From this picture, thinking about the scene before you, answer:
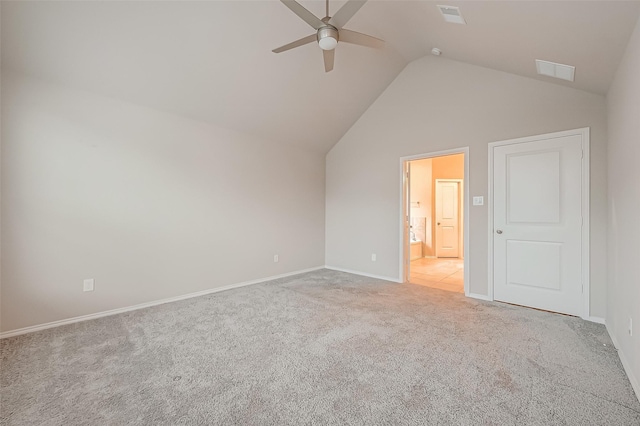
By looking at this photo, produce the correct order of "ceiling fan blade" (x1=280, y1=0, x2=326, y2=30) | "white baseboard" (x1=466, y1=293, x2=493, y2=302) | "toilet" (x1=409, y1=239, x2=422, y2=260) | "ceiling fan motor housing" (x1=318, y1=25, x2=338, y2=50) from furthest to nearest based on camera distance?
"toilet" (x1=409, y1=239, x2=422, y2=260), "white baseboard" (x1=466, y1=293, x2=493, y2=302), "ceiling fan motor housing" (x1=318, y1=25, x2=338, y2=50), "ceiling fan blade" (x1=280, y1=0, x2=326, y2=30)

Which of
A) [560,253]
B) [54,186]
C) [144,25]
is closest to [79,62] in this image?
[144,25]

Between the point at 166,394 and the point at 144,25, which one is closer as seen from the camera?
the point at 166,394

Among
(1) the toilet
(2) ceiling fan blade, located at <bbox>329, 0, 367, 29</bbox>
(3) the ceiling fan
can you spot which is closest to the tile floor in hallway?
(1) the toilet

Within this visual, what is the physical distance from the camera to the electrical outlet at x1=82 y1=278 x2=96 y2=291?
2902 mm

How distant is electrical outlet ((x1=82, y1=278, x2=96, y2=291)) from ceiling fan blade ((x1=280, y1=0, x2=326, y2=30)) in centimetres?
334

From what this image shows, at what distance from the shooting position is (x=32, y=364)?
6.73 ft

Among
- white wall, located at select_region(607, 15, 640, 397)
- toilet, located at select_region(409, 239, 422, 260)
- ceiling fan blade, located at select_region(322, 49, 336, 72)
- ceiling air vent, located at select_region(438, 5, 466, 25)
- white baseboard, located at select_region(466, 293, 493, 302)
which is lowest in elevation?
white baseboard, located at select_region(466, 293, 493, 302)

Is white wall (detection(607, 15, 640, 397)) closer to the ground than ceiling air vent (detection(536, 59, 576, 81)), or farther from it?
closer to the ground

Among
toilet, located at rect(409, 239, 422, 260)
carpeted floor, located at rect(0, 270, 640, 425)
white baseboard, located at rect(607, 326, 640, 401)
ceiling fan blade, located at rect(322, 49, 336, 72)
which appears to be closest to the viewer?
carpeted floor, located at rect(0, 270, 640, 425)

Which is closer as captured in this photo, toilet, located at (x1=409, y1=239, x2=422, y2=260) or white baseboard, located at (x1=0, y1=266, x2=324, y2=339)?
white baseboard, located at (x1=0, y1=266, x2=324, y2=339)

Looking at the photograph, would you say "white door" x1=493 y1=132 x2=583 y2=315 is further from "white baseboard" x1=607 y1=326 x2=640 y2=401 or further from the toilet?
the toilet

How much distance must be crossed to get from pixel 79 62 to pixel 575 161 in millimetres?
5240

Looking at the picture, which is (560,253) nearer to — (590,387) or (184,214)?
(590,387)

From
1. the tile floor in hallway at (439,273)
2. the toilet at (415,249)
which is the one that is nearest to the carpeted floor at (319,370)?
the tile floor in hallway at (439,273)
